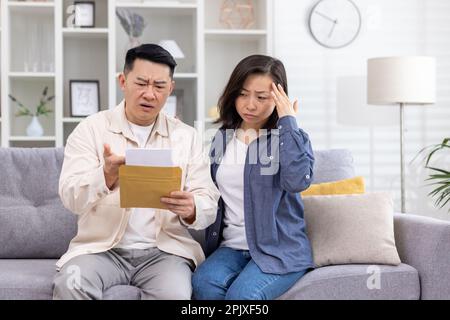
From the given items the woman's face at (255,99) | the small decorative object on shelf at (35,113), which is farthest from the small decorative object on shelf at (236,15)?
the woman's face at (255,99)

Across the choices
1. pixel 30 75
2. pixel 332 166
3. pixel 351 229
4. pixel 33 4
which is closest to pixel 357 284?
pixel 351 229

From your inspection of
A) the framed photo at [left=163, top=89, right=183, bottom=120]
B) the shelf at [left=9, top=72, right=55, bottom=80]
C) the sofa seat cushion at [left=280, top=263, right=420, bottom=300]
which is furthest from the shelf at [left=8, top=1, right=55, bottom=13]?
the sofa seat cushion at [left=280, top=263, right=420, bottom=300]

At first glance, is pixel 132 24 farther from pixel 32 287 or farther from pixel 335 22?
pixel 32 287

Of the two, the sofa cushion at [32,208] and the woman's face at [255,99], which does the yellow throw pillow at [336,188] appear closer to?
the woman's face at [255,99]

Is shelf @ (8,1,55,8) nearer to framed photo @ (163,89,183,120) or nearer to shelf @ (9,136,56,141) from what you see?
shelf @ (9,136,56,141)

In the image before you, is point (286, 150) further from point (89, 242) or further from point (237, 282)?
point (89, 242)

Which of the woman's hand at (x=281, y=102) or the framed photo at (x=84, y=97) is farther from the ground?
the framed photo at (x=84, y=97)

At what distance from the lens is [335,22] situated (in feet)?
15.0

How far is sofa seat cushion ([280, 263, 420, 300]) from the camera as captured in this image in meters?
2.34

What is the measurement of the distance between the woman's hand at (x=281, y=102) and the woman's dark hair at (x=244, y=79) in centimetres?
5

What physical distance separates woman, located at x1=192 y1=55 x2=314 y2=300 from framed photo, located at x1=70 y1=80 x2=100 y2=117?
1.99m

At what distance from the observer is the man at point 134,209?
2166mm

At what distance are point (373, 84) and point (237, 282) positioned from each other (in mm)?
2205

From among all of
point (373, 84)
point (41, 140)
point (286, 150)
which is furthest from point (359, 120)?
point (286, 150)
